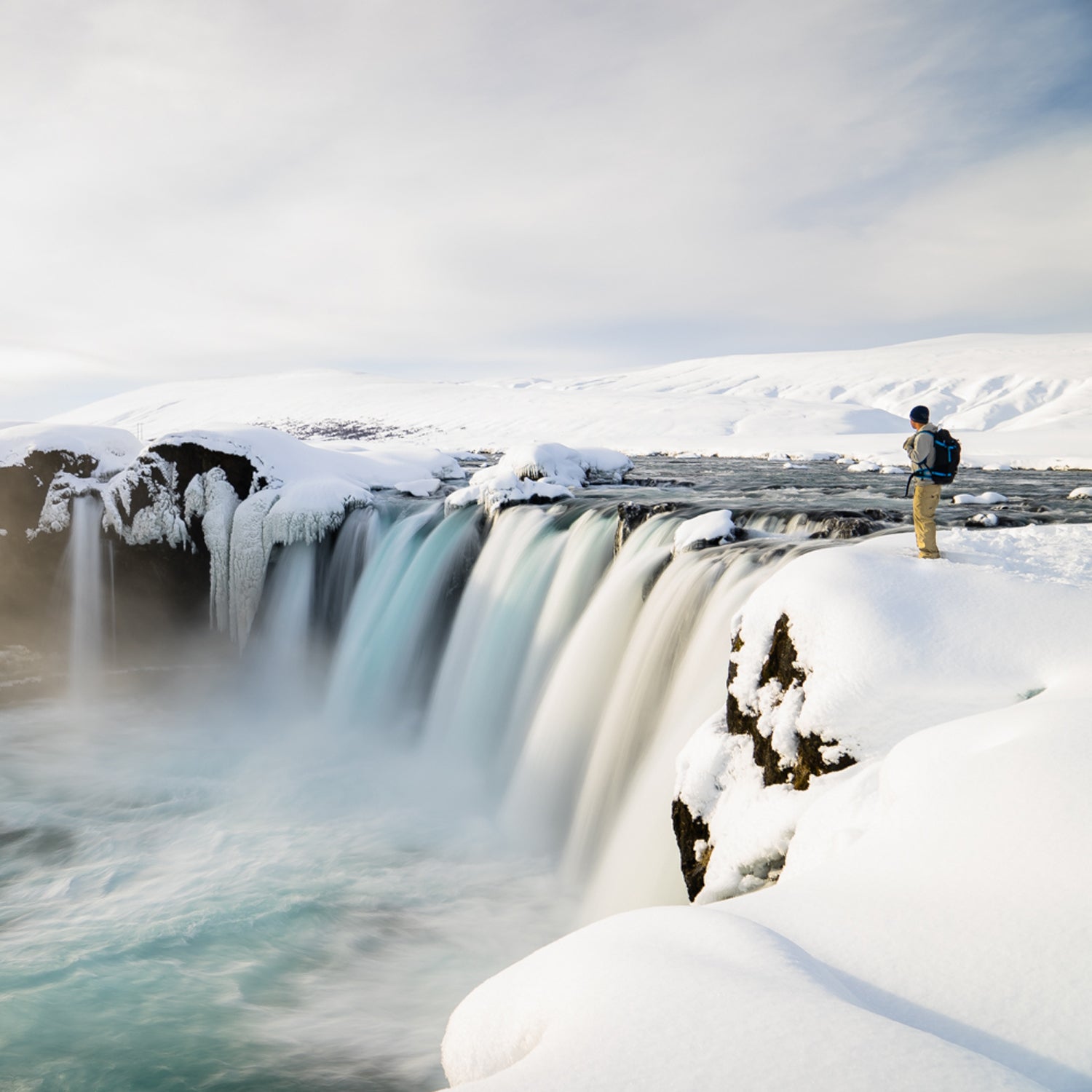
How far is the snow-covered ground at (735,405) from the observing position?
3897 cm

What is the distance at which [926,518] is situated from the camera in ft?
16.4

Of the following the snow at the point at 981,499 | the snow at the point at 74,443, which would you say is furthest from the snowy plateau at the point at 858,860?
the snow at the point at 74,443

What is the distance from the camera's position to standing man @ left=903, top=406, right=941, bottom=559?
5.01 meters

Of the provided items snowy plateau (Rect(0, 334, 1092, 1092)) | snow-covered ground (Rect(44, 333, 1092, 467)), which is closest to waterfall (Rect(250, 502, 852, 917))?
snowy plateau (Rect(0, 334, 1092, 1092))

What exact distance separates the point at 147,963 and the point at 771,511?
8.36 m

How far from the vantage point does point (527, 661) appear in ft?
31.4

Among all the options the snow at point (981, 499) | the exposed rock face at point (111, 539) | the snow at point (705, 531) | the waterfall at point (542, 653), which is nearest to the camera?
the waterfall at point (542, 653)

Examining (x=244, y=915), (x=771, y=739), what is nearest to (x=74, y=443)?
(x=244, y=915)

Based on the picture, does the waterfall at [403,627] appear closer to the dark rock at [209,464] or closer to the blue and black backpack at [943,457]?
the dark rock at [209,464]

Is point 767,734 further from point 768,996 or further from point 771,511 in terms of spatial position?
point 771,511

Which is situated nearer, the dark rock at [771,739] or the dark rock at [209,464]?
the dark rock at [771,739]

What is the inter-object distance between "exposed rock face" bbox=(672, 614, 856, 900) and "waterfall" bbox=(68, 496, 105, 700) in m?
12.6

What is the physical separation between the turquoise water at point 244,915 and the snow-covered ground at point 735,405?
761 inches

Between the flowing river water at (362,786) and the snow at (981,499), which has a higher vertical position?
the snow at (981,499)
